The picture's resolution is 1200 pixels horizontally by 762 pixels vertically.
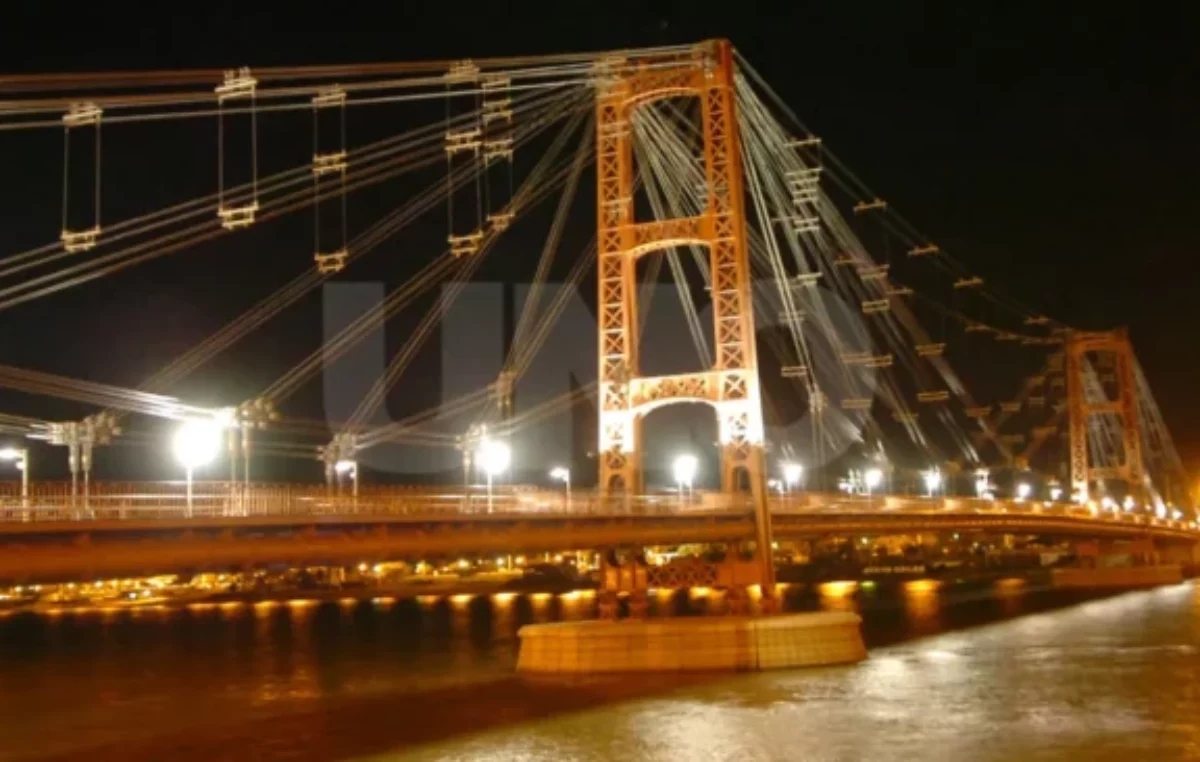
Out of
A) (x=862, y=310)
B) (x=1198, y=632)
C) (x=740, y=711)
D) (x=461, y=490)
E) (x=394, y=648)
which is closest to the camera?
(x=740, y=711)

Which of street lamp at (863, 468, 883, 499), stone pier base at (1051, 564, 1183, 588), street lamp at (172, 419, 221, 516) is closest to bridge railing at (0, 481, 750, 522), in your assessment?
street lamp at (172, 419, 221, 516)

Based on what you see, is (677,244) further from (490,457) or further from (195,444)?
(195,444)

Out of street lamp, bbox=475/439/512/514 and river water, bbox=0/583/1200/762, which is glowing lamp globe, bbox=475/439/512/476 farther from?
river water, bbox=0/583/1200/762

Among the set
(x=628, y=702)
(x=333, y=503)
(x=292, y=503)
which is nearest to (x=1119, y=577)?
(x=628, y=702)

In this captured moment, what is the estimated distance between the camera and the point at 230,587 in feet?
350

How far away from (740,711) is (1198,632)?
968 inches

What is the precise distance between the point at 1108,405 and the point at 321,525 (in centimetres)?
8575

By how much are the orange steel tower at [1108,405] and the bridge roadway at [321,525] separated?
6073cm

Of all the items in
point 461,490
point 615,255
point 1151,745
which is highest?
point 615,255

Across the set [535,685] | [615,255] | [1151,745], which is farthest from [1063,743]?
[615,255]

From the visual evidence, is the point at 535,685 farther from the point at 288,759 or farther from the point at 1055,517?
the point at 1055,517

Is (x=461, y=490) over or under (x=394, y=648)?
over

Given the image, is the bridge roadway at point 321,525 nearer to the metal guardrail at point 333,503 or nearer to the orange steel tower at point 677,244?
the metal guardrail at point 333,503

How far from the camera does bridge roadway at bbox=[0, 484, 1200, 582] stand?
20031 millimetres
